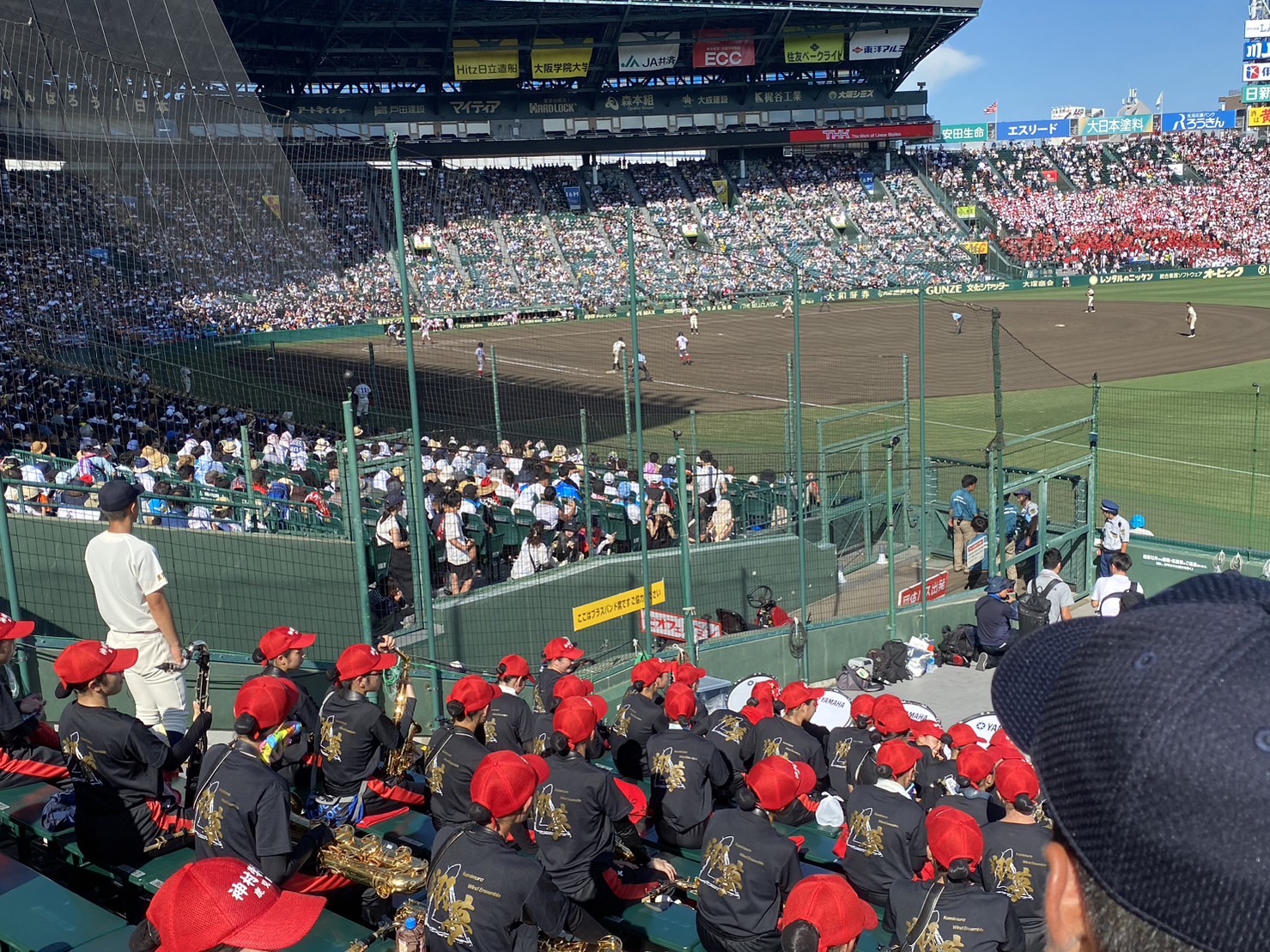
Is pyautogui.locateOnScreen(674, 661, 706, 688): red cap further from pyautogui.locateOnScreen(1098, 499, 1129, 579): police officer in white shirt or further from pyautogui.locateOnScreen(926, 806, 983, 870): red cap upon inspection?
pyautogui.locateOnScreen(1098, 499, 1129, 579): police officer in white shirt

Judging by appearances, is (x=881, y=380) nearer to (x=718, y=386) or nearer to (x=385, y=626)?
(x=718, y=386)

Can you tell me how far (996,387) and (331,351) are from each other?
34.6 feet

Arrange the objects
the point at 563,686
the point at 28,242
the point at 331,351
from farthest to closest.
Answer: the point at 331,351 → the point at 28,242 → the point at 563,686

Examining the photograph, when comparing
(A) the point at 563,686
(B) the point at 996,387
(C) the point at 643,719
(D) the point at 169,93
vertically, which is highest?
(D) the point at 169,93

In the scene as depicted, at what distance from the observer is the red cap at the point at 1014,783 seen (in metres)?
5.12

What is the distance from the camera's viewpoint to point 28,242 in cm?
1598

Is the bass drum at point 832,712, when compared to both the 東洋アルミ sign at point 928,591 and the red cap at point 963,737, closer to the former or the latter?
the red cap at point 963,737

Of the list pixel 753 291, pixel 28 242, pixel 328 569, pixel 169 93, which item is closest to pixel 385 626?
pixel 328 569

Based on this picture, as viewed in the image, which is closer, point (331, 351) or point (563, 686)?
point (563, 686)

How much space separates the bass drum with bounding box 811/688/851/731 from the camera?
9.24 m

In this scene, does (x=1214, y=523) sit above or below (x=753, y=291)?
below

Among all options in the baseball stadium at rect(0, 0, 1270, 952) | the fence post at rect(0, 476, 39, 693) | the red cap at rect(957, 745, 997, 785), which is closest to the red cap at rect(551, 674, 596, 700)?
the baseball stadium at rect(0, 0, 1270, 952)

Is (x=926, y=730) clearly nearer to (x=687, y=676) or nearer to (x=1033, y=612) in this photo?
(x=687, y=676)

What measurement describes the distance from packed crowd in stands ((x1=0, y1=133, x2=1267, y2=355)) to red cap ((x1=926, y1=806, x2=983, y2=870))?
8.21 metres
